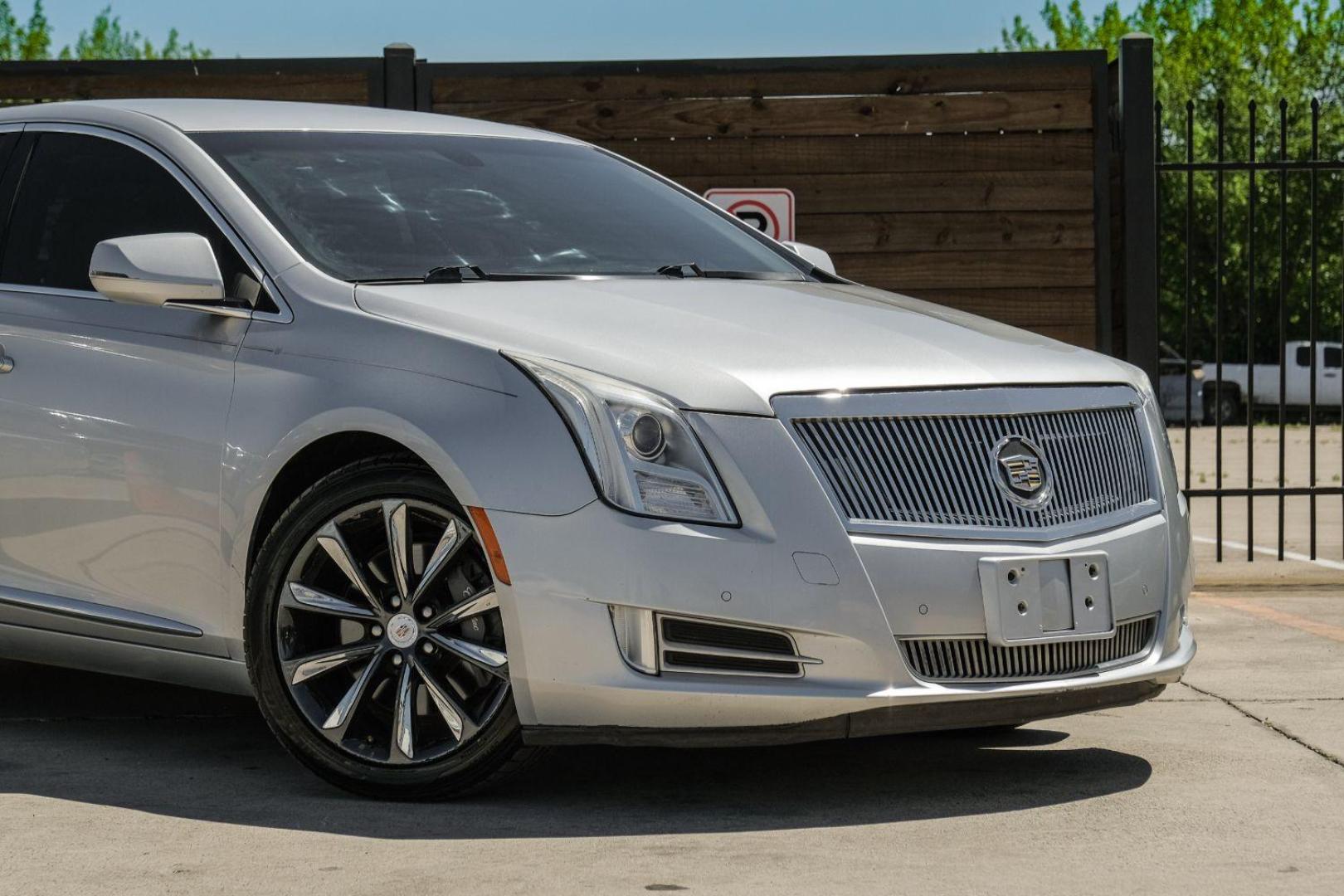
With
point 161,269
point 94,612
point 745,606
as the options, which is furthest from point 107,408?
point 745,606

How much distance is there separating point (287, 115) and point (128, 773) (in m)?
1.92

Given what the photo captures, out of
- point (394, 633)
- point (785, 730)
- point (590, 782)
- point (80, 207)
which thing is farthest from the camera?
point (80, 207)

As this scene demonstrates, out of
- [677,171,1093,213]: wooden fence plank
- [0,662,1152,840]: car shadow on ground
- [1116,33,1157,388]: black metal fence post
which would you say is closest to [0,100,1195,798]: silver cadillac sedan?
[0,662,1152,840]: car shadow on ground

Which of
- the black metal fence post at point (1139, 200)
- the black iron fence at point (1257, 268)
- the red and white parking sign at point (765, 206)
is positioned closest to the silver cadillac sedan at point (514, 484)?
the red and white parking sign at point (765, 206)

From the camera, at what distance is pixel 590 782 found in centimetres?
484

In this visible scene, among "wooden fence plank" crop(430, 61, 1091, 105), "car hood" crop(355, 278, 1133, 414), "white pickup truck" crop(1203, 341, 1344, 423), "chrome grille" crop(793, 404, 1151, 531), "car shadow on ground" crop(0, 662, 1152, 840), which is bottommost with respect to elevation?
"white pickup truck" crop(1203, 341, 1344, 423)

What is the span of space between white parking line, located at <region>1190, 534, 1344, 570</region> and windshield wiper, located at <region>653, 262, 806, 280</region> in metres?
4.53

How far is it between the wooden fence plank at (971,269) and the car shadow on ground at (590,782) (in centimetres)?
419

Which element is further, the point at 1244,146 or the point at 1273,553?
the point at 1244,146

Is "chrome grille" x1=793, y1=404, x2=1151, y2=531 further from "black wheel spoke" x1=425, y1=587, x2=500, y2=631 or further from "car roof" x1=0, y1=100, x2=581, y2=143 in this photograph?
"car roof" x1=0, y1=100, x2=581, y2=143

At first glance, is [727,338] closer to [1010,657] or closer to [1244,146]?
[1010,657]

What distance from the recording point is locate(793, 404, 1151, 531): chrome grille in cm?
430

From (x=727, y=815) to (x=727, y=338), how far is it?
1.07 metres

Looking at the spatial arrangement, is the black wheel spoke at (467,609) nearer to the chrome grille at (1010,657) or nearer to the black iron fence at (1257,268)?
the chrome grille at (1010,657)
